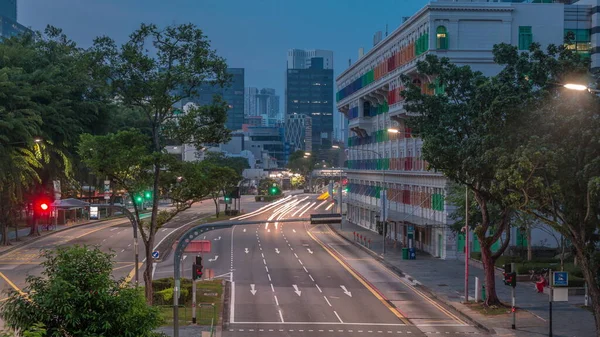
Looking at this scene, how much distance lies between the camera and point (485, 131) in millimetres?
32219

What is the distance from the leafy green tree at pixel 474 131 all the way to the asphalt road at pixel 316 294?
5602 millimetres

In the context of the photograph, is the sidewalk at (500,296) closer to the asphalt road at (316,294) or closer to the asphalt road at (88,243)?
the asphalt road at (316,294)

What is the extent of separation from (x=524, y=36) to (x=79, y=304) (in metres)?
54.1

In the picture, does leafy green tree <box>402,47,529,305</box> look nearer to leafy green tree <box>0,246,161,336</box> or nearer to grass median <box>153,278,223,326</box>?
grass median <box>153,278,223,326</box>

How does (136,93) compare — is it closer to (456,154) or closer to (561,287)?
(456,154)

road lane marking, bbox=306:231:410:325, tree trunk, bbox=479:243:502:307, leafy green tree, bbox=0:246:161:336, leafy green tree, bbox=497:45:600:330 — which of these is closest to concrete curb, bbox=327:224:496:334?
tree trunk, bbox=479:243:502:307

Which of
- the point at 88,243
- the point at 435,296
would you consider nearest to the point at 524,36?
the point at 435,296

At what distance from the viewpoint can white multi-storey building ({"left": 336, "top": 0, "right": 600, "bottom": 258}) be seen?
61375 millimetres

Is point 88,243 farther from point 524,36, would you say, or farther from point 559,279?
point 559,279

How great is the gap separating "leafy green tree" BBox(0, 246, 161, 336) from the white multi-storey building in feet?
115

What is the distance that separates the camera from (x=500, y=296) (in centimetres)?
4309

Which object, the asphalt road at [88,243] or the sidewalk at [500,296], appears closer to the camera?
the sidewalk at [500,296]

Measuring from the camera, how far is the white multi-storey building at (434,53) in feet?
201

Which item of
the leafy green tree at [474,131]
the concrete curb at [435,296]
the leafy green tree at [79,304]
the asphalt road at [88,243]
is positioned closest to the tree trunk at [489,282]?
the leafy green tree at [474,131]
